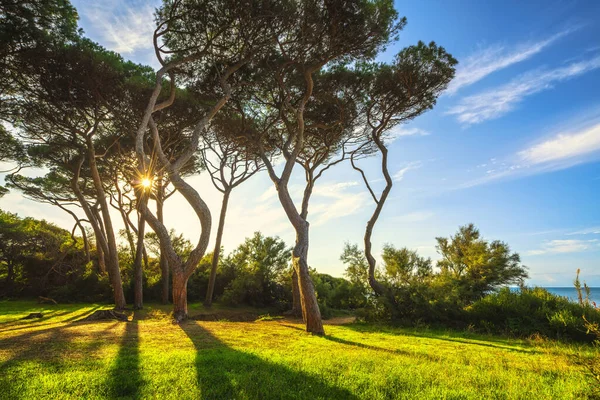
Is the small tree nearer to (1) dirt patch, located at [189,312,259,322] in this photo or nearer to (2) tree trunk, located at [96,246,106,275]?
(1) dirt patch, located at [189,312,259,322]

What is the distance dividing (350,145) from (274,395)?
44.5ft

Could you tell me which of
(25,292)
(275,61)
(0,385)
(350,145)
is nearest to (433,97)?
(350,145)

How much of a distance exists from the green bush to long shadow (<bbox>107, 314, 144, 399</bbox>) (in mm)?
9729

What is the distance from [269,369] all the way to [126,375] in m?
1.87

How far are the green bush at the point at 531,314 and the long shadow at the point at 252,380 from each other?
7873mm

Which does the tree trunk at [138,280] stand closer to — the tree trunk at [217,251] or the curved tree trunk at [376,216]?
the tree trunk at [217,251]

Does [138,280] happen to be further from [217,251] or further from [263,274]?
[263,274]

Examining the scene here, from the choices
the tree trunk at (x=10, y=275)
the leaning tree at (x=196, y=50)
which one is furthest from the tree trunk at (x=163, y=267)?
the tree trunk at (x=10, y=275)

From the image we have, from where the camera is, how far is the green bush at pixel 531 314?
26.1ft

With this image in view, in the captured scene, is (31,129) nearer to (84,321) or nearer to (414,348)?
(84,321)

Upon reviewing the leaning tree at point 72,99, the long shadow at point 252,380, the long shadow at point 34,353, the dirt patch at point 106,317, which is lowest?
the dirt patch at point 106,317

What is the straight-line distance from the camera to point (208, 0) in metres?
9.41

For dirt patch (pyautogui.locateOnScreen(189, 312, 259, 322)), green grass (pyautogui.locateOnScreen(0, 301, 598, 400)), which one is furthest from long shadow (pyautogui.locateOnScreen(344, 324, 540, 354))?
dirt patch (pyautogui.locateOnScreen(189, 312, 259, 322))

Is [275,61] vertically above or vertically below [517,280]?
above
